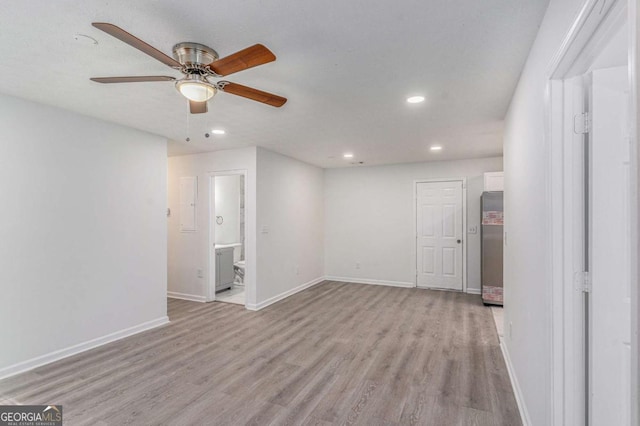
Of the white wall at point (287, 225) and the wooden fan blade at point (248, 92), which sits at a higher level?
the wooden fan blade at point (248, 92)

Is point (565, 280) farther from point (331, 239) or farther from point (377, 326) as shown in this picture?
point (331, 239)

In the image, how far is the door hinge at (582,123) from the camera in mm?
1371

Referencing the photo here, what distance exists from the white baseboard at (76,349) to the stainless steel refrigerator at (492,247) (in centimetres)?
468

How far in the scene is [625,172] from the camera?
50.7 inches

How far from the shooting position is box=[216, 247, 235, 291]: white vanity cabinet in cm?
541

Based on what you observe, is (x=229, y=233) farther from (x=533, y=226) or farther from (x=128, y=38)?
(x=533, y=226)

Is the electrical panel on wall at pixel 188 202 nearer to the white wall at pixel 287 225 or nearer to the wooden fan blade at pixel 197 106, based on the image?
the white wall at pixel 287 225

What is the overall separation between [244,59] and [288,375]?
2.47 m

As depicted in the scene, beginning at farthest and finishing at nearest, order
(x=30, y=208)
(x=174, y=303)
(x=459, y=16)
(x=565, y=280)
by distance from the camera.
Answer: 1. (x=174, y=303)
2. (x=30, y=208)
3. (x=459, y=16)
4. (x=565, y=280)

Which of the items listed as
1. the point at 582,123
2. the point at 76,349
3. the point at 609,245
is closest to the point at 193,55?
the point at 582,123

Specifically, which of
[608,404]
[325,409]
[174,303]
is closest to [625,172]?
[608,404]

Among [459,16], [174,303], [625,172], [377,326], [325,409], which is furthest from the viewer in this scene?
[174,303]

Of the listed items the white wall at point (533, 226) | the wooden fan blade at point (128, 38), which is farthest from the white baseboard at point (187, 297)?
the white wall at point (533, 226)

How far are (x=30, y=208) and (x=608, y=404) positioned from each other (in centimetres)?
425
